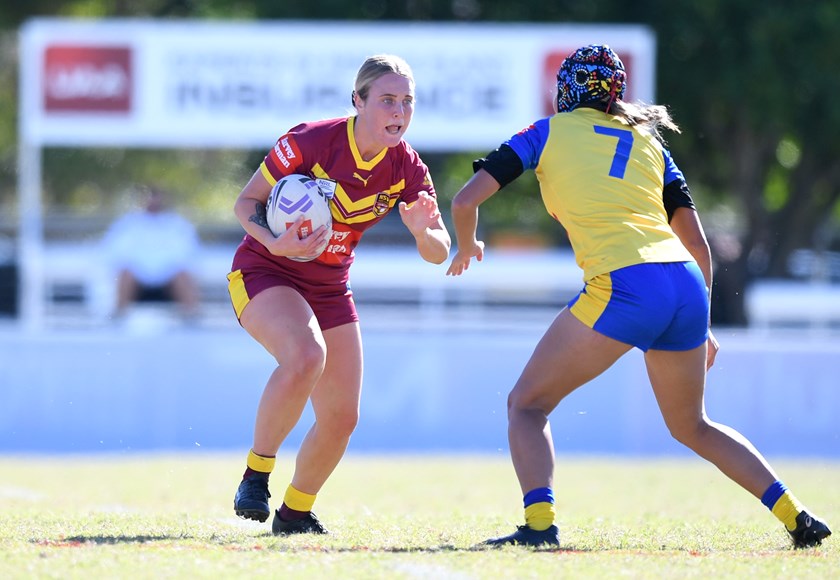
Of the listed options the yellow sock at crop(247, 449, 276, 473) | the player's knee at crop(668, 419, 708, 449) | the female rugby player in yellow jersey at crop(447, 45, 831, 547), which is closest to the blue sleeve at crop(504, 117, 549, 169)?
the female rugby player in yellow jersey at crop(447, 45, 831, 547)

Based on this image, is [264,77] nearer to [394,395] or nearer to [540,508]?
[394,395]

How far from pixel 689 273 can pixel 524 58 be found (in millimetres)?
9431

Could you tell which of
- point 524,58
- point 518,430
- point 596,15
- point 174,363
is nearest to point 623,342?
point 518,430

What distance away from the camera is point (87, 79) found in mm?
14516

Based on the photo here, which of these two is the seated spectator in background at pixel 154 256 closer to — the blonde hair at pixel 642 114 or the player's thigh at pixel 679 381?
the blonde hair at pixel 642 114

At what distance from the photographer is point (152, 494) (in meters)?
8.93

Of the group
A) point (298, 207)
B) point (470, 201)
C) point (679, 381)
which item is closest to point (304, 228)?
point (298, 207)

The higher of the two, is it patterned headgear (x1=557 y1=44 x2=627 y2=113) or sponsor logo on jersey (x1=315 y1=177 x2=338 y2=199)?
patterned headgear (x1=557 y1=44 x2=627 y2=113)

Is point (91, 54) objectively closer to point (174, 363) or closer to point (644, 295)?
point (174, 363)

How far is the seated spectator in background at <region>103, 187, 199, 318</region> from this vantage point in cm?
1434

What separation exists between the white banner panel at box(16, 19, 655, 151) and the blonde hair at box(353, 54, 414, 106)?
8619 millimetres

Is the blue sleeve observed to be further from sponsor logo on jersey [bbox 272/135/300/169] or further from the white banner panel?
the white banner panel

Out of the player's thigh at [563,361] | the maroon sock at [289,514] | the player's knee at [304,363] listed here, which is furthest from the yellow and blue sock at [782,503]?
the maroon sock at [289,514]

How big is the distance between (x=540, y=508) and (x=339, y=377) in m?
1.16
